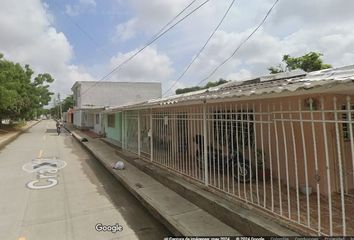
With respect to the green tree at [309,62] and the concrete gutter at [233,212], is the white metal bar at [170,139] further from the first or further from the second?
the green tree at [309,62]

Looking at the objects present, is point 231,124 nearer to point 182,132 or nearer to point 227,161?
point 227,161

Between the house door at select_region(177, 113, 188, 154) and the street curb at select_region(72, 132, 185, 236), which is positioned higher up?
the house door at select_region(177, 113, 188, 154)

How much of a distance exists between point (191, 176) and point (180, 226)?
1.97 metres

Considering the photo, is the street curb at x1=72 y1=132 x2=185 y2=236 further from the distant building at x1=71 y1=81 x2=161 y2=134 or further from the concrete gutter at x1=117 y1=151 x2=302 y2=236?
the distant building at x1=71 y1=81 x2=161 y2=134

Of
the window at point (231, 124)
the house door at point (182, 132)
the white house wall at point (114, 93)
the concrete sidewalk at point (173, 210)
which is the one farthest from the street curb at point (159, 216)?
the white house wall at point (114, 93)

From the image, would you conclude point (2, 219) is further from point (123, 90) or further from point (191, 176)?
point (123, 90)

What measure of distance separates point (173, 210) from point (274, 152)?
109 inches

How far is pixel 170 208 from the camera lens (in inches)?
232

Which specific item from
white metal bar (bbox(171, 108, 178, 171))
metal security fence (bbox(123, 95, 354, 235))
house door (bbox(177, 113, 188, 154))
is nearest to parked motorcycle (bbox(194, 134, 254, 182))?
metal security fence (bbox(123, 95, 354, 235))

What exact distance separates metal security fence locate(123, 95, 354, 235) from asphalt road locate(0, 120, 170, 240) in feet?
5.47

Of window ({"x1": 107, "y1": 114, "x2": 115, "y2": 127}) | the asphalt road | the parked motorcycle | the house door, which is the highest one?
window ({"x1": 107, "y1": 114, "x2": 115, "y2": 127})

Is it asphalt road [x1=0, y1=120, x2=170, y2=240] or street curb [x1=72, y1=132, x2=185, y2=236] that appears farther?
asphalt road [x1=0, y1=120, x2=170, y2=240]

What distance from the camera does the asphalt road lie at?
17.0 feet

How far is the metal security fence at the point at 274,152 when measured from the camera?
4.05 m
